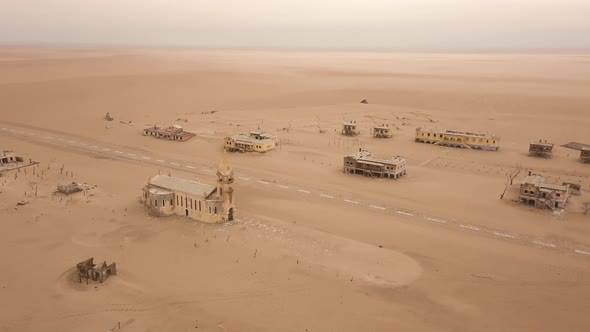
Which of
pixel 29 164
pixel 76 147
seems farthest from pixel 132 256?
pixel 76 147

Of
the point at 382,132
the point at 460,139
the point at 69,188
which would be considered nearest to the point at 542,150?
the point at 460,139

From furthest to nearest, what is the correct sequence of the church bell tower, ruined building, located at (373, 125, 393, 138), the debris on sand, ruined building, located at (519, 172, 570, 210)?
ruined building, located at (373, 125, 393, 138), the debris on sand, ruined building, located at (519, 172, 570, 210), the church bell tower

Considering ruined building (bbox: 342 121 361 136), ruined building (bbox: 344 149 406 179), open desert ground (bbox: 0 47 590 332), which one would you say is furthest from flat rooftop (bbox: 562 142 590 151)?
ruined building (bbox: 342 121 361 136)

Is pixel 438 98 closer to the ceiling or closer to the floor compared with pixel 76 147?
closer to the ceiling

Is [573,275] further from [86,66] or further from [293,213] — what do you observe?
[86,66]

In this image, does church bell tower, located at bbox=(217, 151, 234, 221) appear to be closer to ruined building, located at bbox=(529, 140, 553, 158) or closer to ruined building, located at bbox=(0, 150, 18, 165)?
ruined building, located at bbox=(0, 150, 18, 165)

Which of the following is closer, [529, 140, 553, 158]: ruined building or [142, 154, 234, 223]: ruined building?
[142, 154, 234, 223]: ruined building
